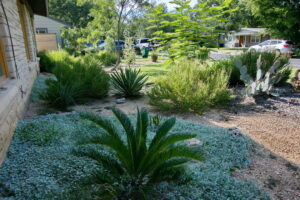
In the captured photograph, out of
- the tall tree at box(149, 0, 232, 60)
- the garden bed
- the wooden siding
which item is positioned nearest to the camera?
the garden bed

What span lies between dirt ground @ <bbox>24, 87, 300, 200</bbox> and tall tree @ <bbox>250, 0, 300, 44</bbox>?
29.1ft

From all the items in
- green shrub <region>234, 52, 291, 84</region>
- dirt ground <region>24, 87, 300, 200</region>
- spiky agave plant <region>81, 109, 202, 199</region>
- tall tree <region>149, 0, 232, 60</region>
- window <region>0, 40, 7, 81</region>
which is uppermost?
tall tree <region>149, 0, 232, 60</region>

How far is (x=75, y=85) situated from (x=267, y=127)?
448 centimetres

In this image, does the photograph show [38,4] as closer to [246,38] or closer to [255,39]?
[246,38]

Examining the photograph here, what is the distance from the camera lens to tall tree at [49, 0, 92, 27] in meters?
39.2

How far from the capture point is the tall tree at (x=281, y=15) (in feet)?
41.2

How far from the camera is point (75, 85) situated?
5371 mm

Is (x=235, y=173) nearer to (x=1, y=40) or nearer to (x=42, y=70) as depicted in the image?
(x=1, y=40)

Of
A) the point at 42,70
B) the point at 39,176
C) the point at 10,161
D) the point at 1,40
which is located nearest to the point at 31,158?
the point at 10,161

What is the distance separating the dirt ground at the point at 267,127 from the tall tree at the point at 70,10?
3852 cm

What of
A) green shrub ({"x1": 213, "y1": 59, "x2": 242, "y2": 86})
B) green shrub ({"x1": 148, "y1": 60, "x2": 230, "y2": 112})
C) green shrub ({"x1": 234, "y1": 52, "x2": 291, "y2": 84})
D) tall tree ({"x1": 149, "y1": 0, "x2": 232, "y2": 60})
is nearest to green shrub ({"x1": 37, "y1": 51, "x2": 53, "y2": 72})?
tall tree ({"x1": 149, "y1": 0, "x2": 232, "y2": 60})

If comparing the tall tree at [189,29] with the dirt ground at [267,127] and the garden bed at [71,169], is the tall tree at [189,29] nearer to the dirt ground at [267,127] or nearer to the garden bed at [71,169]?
the dirt ground at [267,127]

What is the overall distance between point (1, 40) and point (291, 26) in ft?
49.3

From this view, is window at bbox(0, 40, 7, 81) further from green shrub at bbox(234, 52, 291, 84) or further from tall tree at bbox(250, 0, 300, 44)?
tall tree at bbox(250, 0, 300, 44)
